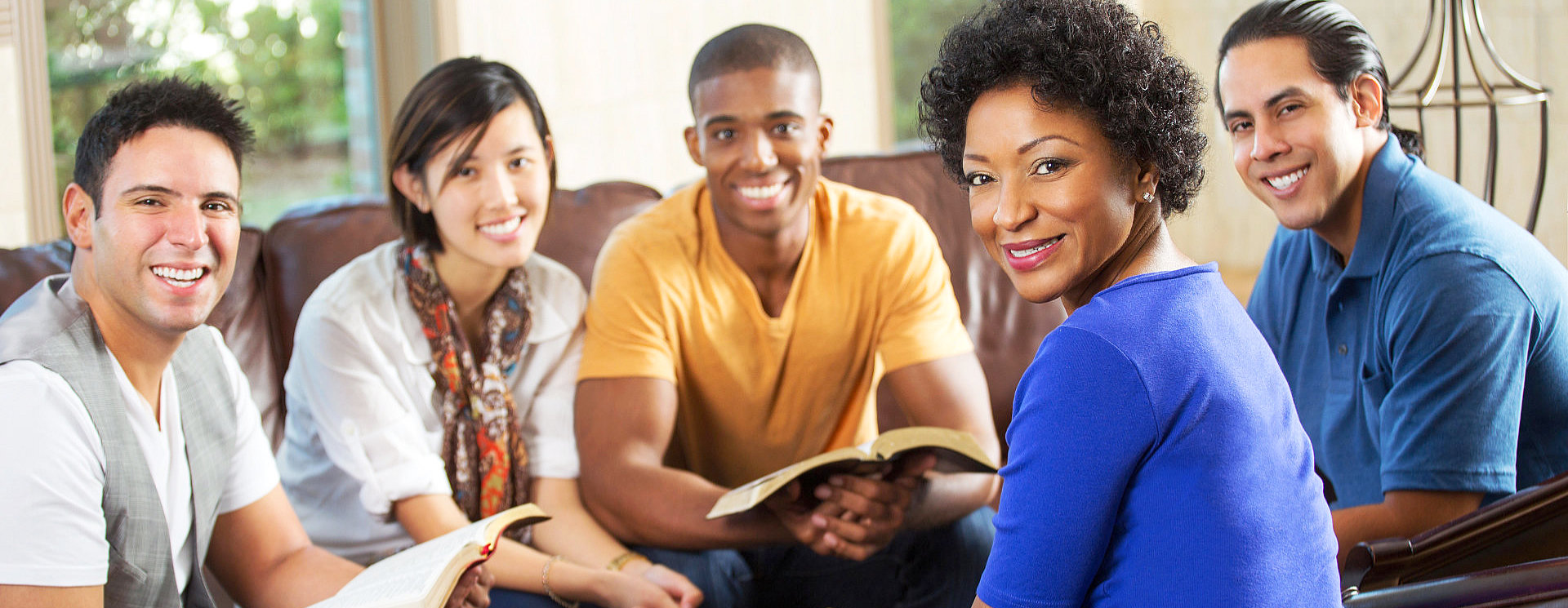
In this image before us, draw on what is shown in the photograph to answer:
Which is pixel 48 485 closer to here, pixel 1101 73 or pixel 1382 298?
pixel 1101 73

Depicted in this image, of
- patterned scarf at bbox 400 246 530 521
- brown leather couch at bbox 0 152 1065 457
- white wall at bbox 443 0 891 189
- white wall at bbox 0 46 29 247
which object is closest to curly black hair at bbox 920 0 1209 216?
patterned scarf at bbox 400 246 530 521

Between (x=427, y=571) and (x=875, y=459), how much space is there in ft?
1.92

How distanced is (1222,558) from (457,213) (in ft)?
4.23

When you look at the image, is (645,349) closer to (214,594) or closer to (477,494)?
(477,494)

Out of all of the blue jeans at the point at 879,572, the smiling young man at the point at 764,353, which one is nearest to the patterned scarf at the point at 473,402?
the smiling young man at the point at 764,353

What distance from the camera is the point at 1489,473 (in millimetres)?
1430

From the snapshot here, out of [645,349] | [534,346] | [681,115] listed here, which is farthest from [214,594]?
[681,115]

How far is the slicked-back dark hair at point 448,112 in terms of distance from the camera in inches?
71.9

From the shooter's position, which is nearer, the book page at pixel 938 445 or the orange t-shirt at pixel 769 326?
the book page at pixel 938 445

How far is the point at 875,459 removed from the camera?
1568 millimetres

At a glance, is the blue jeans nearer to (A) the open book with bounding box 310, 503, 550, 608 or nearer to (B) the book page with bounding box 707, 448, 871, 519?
(B) the book page with bounding box 707, 448, 871, 519

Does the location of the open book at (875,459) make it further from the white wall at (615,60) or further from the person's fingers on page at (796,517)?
the white wall at (615,60)

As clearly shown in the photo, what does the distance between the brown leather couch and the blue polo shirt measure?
0.74 m

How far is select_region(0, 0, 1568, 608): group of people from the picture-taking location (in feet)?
3.12
